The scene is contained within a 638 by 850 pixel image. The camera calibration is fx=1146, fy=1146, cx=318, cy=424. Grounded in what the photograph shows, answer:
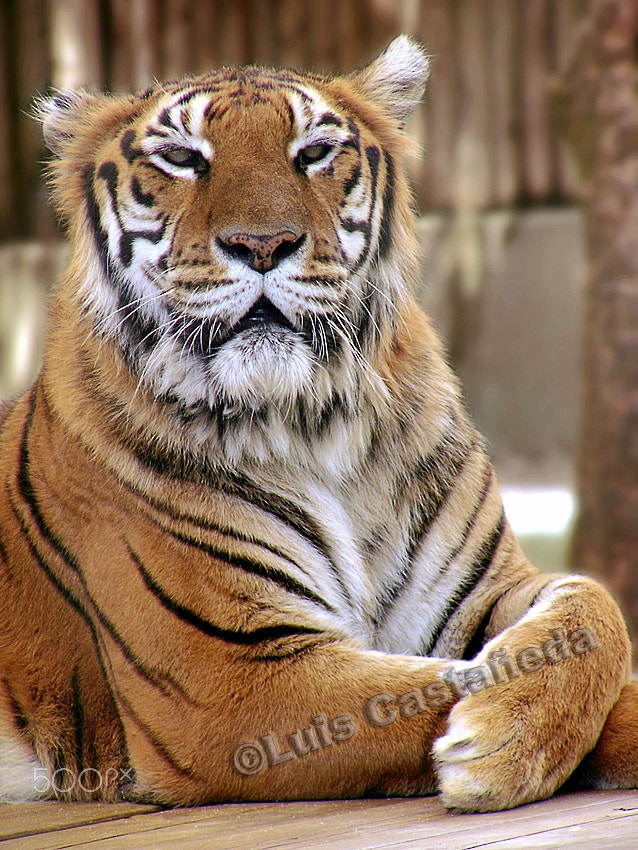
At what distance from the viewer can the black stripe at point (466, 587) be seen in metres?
2.28

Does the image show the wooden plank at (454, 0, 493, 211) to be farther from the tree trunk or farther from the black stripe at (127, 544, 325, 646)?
the black stripe at (127, 544, 325, 646)

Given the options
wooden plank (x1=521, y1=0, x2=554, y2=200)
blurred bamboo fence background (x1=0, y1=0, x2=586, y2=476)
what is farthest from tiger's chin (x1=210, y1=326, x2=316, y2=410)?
wooden plank (x1=521, y1=0, x2=554, y2=200)

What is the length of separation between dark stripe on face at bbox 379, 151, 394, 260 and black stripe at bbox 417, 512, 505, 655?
62 centimetres

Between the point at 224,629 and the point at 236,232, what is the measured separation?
2.25 feet

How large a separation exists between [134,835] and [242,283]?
3.03 ft

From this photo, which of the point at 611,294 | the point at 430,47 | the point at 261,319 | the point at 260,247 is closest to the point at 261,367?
the point at 261,319

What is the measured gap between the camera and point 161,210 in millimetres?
2137

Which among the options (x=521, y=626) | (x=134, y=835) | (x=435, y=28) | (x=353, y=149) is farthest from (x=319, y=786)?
(x=435, y=28)

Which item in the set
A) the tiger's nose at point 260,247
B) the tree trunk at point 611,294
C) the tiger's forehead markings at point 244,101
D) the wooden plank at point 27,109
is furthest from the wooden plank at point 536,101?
the tiger's nose at point 260,247

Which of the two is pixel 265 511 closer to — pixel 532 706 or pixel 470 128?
pixel 532 706

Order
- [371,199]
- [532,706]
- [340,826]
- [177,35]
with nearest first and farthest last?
[340,826]
[532,706]
[371,199]
[177,35]

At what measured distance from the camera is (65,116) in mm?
2352

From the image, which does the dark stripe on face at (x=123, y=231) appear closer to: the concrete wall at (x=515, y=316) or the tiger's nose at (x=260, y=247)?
the tiger's nose at (x=260, y=247)

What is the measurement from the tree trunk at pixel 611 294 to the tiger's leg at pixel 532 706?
2713mm
